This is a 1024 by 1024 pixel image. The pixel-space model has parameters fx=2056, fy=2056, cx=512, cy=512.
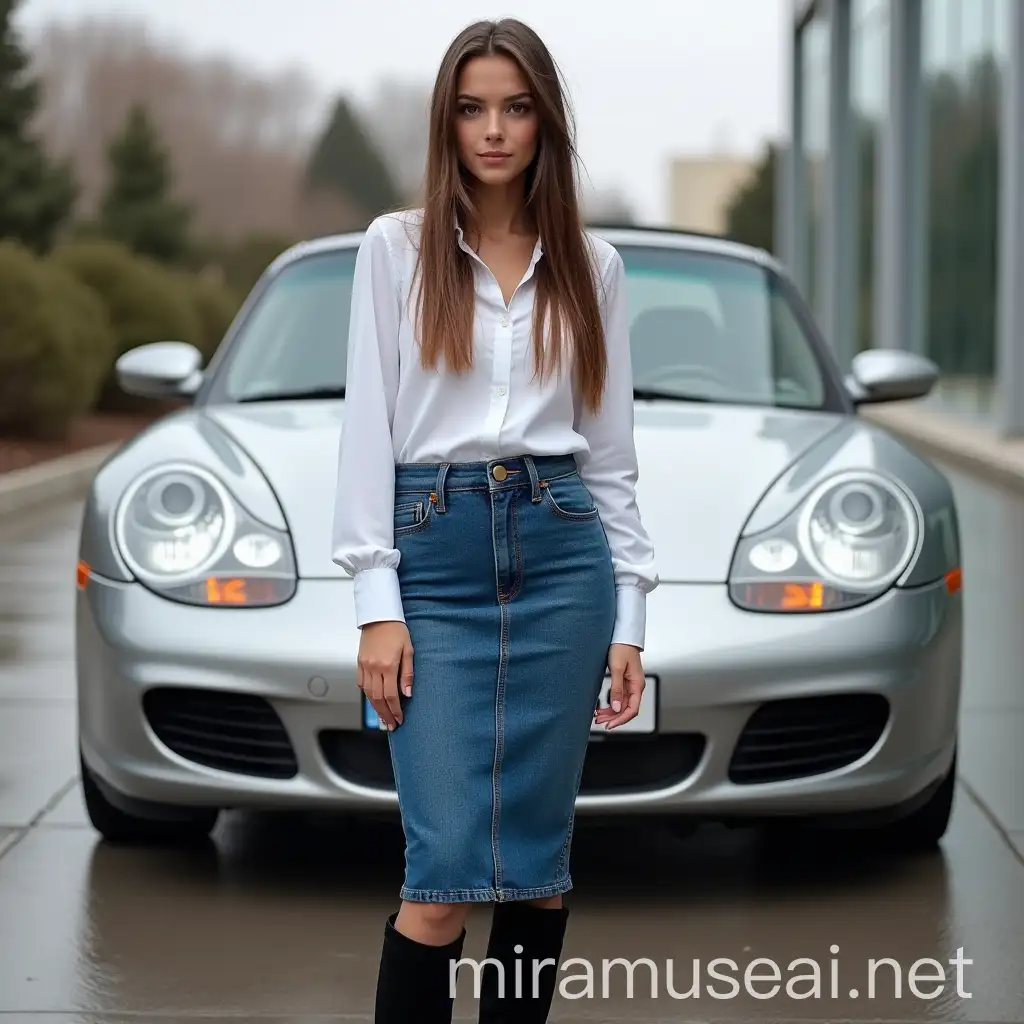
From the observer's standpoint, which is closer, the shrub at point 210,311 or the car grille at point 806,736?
the car grille at point 806,736

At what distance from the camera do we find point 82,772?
443 centimetres

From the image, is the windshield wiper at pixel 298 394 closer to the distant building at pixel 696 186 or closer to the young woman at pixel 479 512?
the young woman at pixel 479 512

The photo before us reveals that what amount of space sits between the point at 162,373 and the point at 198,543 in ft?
3.48

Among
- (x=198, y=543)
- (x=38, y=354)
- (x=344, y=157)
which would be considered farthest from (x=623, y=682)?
(x=344, y=157)

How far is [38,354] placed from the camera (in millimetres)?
16984

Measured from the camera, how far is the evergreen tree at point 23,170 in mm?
38312

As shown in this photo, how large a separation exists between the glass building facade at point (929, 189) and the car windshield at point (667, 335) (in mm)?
14202

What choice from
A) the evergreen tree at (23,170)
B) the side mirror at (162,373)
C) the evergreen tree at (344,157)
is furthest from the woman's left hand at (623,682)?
the evergreen tree at (344,157)

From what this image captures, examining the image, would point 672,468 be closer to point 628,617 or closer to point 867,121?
point 628,617

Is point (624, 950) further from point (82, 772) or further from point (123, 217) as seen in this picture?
point (123, 217)

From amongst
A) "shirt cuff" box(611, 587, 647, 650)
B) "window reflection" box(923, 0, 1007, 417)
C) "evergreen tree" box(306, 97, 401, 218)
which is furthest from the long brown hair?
→ "evergreen tree" box(306, 97, 401, 218)

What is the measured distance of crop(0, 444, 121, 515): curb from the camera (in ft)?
43.4

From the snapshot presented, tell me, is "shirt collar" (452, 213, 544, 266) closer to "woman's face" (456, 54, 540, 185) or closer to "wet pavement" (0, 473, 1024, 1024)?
"woman's face" (456, 54, 540, 185)

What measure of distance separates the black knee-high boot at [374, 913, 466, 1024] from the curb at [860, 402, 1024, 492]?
1010 cm
